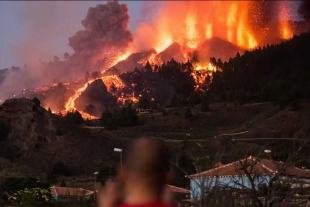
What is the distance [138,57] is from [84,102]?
4784 centimetres

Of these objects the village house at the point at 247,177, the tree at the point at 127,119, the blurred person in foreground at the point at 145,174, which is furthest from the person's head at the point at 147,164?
the tree at the point at 127,119

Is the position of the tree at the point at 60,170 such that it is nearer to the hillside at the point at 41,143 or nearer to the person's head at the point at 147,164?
the hillside at the point at 41,143

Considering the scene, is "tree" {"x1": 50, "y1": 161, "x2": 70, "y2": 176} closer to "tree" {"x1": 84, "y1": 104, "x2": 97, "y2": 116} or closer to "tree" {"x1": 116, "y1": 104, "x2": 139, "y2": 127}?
"tree" {"x1": 116, "y1": 104, "x2": 139, "y2": 127}

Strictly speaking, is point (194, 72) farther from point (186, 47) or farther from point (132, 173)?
point (132, 173)

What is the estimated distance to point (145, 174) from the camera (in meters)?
2.06

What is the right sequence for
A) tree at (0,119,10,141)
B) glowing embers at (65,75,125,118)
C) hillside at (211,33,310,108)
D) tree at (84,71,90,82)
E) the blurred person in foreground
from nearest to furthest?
the blurred person in foreground < tree at (0,119,10,141) < hillside at (211,33,310,108) < glowing embers at (65,75,125,118) < tree at (84,71,90,82)

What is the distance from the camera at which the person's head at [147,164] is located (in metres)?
2.04

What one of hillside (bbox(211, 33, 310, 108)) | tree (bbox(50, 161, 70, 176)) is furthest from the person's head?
hillside (bbox(211, 33, 310, 108))

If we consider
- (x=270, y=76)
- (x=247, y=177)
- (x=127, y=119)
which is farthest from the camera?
(x=270, y=76)

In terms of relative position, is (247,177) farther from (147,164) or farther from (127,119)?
(127,119)

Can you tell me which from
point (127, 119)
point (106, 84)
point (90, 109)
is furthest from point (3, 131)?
point (106, 84)

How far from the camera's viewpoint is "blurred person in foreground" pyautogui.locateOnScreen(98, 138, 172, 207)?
2.03 metres

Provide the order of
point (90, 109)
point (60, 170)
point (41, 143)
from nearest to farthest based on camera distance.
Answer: point (60, 170) < point (41, 143) < point (90, 109)

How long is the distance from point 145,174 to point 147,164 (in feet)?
0.13
